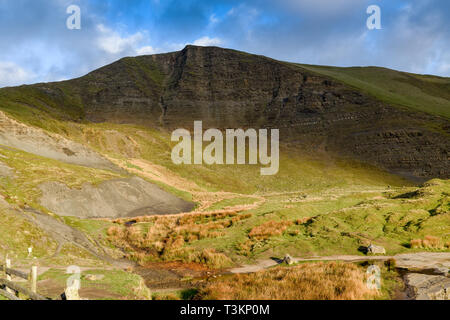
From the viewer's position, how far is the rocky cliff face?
352ft

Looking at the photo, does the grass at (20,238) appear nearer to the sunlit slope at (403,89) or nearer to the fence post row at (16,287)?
the fence post row at (16,287)

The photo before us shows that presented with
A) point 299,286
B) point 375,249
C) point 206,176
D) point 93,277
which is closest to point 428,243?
point 375,249

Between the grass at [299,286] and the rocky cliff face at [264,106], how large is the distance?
9764cm

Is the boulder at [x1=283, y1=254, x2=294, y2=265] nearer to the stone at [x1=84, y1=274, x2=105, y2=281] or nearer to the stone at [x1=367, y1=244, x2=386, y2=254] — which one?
the stone at [x1=367, y1=244, x2=386, y2=254]

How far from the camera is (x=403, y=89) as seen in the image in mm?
169250

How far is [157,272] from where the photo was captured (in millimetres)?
21453

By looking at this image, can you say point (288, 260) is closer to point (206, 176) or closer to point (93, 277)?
point (93, 277)

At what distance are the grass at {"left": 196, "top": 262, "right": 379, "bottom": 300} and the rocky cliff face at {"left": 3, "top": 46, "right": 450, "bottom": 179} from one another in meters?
97.6

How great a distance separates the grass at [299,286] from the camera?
1289 cm

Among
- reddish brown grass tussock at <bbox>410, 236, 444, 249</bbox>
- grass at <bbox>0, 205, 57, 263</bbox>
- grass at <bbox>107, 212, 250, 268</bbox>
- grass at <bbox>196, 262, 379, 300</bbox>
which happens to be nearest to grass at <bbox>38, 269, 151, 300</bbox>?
grass at <bbox>196, 262, 379, 300</bbox>

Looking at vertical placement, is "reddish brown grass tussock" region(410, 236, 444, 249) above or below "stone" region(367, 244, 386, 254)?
above

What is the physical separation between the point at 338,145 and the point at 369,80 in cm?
9223

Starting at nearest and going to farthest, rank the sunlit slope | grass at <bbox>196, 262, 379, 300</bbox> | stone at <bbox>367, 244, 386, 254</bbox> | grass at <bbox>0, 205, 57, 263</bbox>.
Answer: grass at <bbox>196, 262, 379, 300</bbox> → grass at <bbox>0, 205, 57, 263</bbox> → stone at <bbox>367, 244, 386, 254</bbox> → the sunlit slope
